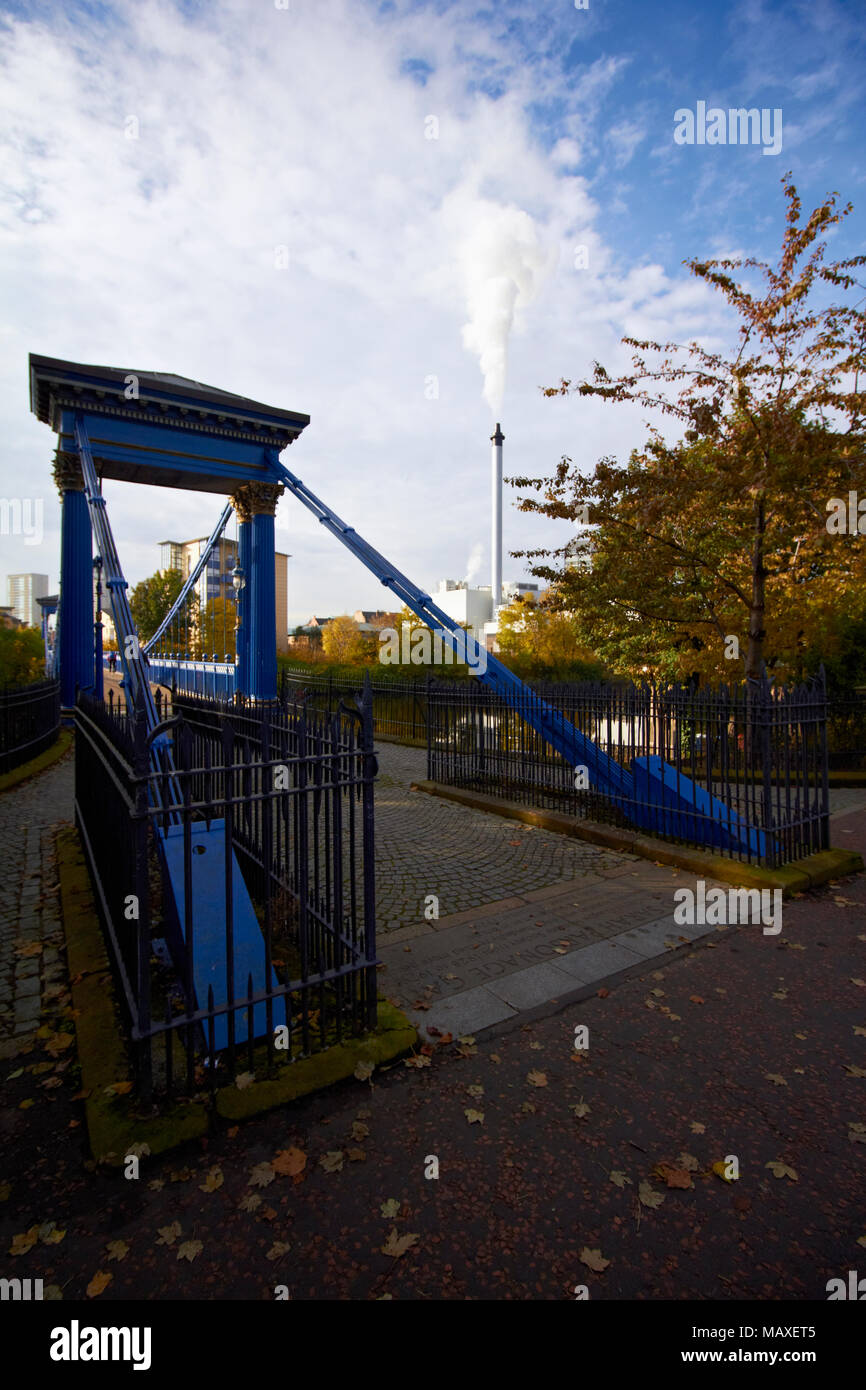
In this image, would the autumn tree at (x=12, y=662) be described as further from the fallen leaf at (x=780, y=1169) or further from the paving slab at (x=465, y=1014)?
the fallen leaf at (x=780, y=1169)

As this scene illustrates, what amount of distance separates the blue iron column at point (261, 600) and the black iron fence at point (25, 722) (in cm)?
576

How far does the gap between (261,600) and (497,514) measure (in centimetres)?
5252

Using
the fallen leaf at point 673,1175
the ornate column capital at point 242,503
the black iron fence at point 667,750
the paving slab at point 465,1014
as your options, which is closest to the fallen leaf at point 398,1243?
the fallen leaf at point 673,1175

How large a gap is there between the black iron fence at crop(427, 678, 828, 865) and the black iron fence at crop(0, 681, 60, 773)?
7310mm

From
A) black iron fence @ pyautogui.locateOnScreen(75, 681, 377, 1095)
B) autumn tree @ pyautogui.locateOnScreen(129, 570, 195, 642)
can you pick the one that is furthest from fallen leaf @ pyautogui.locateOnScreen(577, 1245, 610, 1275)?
autumn tree @ pyautogui.locateOnScreen(129, 570, 195, 642)

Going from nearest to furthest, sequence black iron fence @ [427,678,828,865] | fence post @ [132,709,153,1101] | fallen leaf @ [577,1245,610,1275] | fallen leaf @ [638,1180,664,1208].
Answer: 1. fallen leaf @ [577,1245,610,1275]
2. fallen leaf @ [638,1180,664,1208]
3. fence post @ [132,709,153,1101]
4. black iron fence @ [427,678,828,865]

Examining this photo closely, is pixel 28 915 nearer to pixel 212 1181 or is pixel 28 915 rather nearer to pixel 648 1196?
pixel 212 1181

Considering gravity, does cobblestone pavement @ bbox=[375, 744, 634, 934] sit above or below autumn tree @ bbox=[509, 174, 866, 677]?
below

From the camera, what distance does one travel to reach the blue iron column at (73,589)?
16.5m

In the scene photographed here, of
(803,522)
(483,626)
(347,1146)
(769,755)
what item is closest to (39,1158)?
(347,1146)

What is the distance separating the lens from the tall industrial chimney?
2539 inches

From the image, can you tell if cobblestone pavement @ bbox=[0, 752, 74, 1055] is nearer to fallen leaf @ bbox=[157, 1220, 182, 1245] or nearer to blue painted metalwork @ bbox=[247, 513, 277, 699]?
fallen leaf @ bbox=[157, 1220, 182, 1245]

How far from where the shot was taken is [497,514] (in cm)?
6819

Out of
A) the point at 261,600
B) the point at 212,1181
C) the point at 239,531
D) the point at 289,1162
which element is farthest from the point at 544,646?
the point at 212,1181
